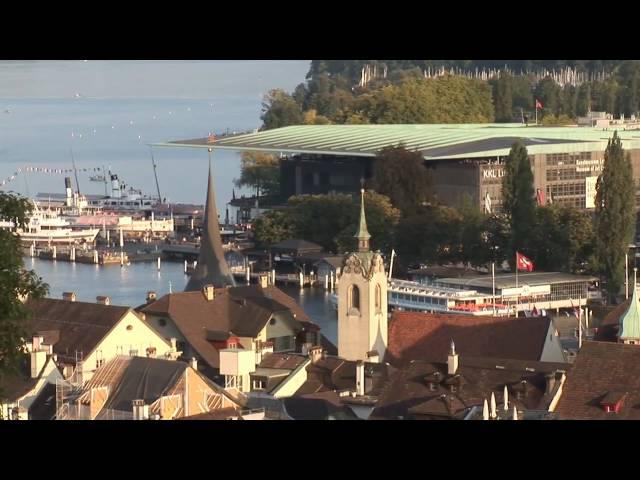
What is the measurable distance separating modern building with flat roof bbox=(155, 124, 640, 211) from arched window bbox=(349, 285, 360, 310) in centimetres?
1611

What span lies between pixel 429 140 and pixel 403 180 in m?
3.86

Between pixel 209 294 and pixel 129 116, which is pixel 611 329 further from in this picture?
pixel 129 116

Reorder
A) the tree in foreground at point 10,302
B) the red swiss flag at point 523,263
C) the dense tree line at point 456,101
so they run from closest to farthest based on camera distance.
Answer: the tree in foreground at point 10,302, the red swiss flag at point 523,263, the dense tree line at point 456,101

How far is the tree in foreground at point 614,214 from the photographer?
2348 cm

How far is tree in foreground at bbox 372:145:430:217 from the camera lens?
30484mm

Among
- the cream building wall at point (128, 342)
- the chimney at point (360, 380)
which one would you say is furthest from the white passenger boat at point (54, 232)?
the chimney at point (360, 380)

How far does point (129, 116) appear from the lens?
77.9 metres

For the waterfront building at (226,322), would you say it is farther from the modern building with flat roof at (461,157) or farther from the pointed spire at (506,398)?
the modern building with flat roof at (461,157)

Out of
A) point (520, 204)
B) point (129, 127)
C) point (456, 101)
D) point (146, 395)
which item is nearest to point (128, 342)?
point (146, 395)

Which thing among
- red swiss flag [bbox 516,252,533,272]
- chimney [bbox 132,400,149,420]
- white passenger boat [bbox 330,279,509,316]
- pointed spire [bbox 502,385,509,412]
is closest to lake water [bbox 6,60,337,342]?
white passenger boat [bbox 330,279,509,316]

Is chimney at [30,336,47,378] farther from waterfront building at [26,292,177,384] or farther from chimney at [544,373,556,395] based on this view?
chimney at [544,373,556,395]

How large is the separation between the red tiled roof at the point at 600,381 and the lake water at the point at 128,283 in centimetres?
991
